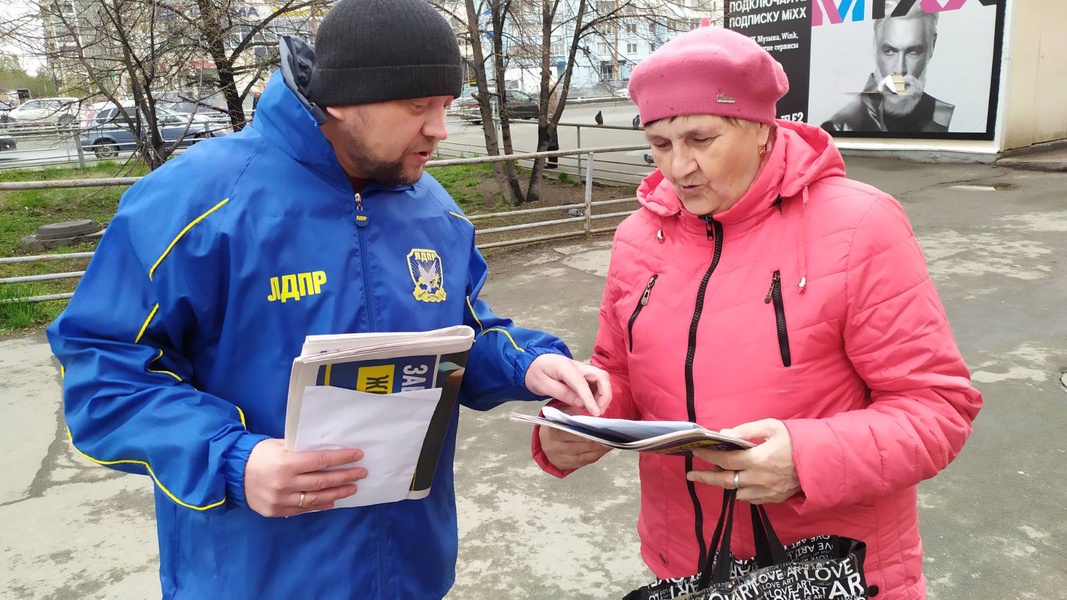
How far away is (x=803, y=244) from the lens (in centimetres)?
154

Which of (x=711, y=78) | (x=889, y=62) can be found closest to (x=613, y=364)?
(x=711, y=78)

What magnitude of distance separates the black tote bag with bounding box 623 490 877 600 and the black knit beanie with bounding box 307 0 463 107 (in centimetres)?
101

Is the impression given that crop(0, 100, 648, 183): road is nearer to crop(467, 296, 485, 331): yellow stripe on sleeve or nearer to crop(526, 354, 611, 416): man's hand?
crop(467, 296, 485, 331): yellow stripe on sleeve

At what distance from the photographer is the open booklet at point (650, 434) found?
126cm

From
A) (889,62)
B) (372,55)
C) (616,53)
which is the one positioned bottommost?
(372,55)

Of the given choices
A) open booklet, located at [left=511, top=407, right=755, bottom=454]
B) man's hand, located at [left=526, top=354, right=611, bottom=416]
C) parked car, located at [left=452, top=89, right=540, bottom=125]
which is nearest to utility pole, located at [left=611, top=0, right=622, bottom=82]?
parked car, located at [left=452, top=89, right=540, bottom=125]

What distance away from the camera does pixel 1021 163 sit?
37.7 feet

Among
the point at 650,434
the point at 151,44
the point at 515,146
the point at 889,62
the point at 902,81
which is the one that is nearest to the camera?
the point at 650,434

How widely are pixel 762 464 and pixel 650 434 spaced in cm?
24

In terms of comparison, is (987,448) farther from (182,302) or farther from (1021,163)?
(1021,163)

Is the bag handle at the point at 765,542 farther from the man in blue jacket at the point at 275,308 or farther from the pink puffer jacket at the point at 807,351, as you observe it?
the man in blue jacket at the point at 275,308

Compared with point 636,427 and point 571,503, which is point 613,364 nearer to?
point 636,427

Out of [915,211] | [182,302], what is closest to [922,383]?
[182,302]

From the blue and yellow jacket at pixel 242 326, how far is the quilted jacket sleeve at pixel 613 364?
0.24 metres
